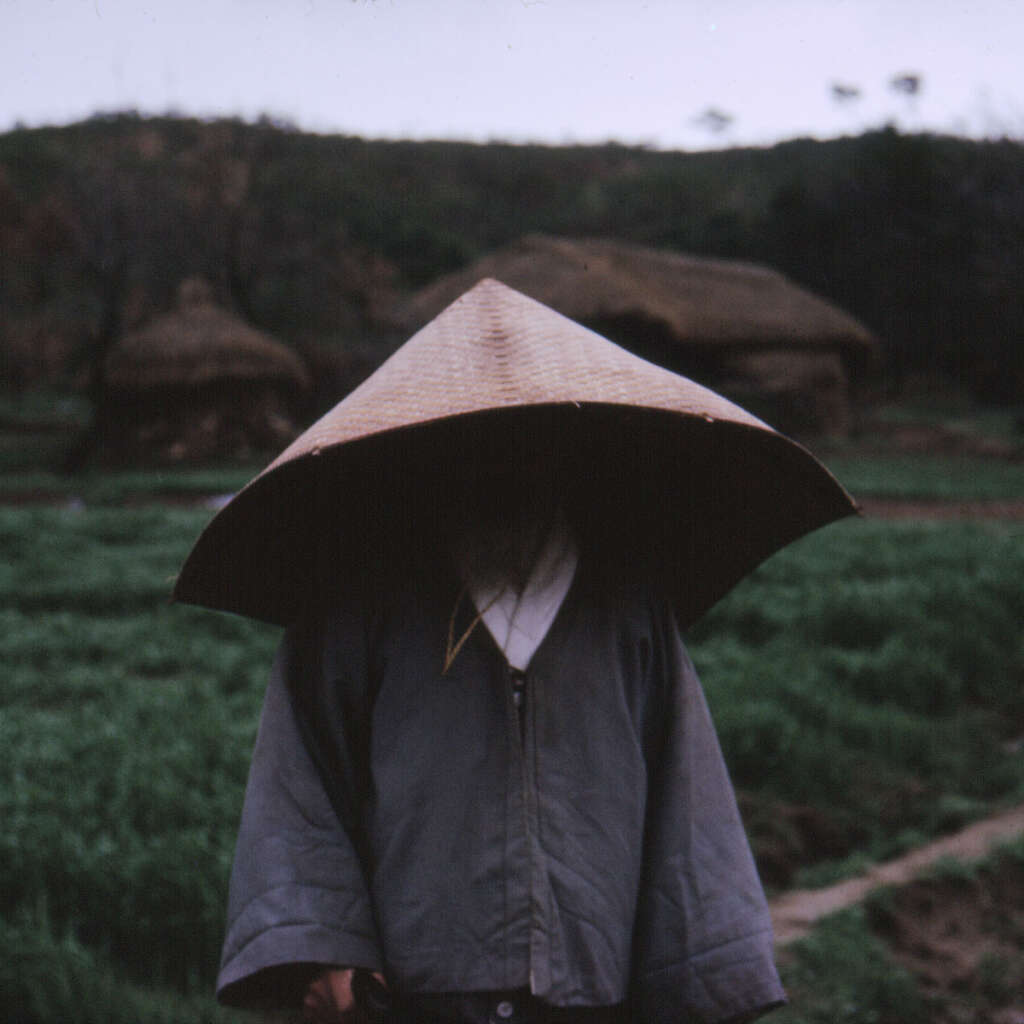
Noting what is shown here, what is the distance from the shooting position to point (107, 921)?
3018mm

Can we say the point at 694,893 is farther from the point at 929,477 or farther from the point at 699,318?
the point at 699,318

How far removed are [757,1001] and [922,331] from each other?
76.5 feet

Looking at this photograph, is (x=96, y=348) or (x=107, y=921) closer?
(x=107, y=921)

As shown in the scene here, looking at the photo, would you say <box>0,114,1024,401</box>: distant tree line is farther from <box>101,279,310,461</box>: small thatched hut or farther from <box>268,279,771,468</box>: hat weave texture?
<box>268,279,771,468</box>: hat weave texture

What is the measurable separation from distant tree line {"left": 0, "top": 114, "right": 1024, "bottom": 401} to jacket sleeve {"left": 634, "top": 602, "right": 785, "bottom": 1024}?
17.3 metres

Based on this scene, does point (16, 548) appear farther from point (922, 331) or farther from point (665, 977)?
point (922, 331)

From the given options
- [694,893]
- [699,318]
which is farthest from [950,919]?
[699,318]

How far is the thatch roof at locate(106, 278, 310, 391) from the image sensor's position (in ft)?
55.6

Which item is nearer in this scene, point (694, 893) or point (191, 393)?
point (694, 893)

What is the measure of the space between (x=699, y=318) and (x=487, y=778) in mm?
17363

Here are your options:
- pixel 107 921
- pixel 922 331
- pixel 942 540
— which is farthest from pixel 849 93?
pixel 107 921

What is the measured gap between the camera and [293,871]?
5.00 ft

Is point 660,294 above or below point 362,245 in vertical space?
below

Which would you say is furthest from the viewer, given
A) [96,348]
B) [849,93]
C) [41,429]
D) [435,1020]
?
[849,93]
